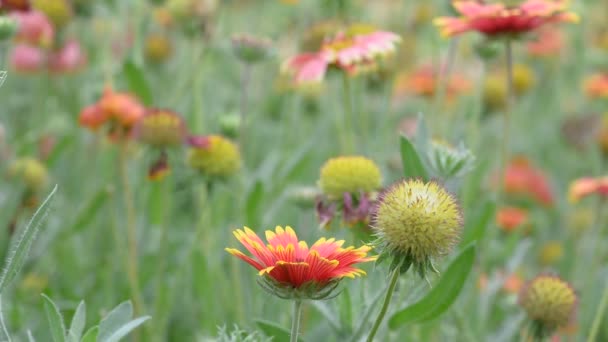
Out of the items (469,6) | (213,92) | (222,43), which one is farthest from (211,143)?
(213,92)

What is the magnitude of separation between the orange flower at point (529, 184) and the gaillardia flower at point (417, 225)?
215cm

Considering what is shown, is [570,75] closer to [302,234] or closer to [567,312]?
[302,234]

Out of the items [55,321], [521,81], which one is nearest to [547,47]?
[521,81]

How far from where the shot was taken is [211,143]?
1810mm

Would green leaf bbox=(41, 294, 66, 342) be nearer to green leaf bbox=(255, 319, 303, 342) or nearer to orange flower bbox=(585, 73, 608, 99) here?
green leaf bbox=(255, 319, 303, 342)

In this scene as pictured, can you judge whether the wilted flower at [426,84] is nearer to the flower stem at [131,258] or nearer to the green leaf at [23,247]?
the flower stem at [131,258]

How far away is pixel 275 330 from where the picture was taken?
4.05 feet

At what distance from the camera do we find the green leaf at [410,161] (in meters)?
1.34

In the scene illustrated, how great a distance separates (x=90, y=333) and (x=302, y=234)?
1142 millimetres

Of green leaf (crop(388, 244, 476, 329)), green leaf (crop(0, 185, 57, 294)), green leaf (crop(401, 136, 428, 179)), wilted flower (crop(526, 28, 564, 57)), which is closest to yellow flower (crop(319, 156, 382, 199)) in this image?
green leaf (crop(401, 136, 428, 179))

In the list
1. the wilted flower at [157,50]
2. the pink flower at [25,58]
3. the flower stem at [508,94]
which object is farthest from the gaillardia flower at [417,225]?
the wilted flower at [157,50]

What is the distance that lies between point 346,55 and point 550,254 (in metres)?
1.27

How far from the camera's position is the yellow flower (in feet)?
4.76

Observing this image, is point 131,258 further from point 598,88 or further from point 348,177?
point 598,88
